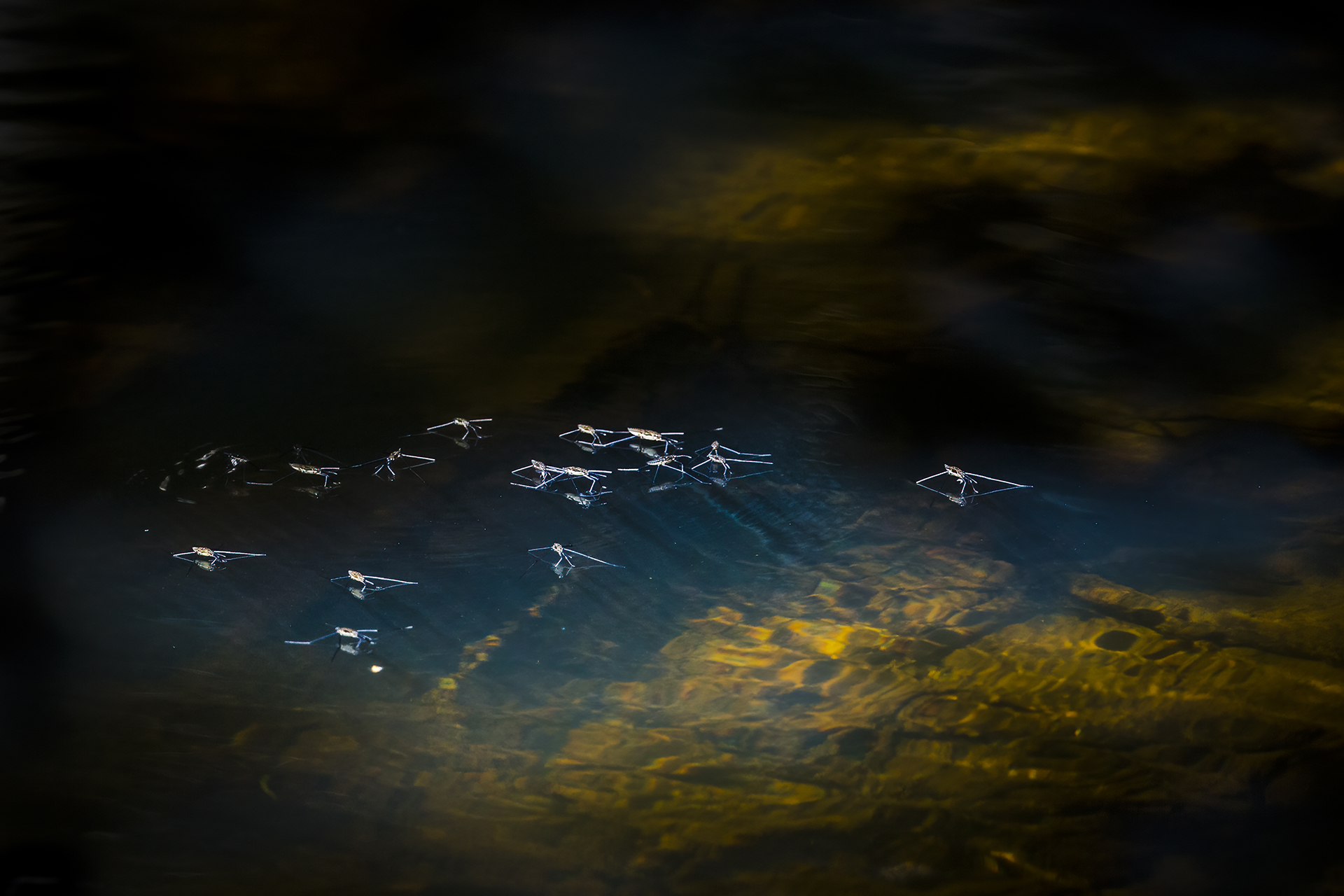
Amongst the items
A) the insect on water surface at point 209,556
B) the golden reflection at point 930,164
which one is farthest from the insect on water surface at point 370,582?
the golden reflection at point 930,164

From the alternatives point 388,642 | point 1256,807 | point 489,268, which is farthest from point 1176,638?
point 489,268

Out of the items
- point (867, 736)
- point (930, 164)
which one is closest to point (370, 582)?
point (867, 736)

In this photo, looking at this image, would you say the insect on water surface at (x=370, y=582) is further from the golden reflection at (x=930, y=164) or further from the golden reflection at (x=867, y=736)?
the golden reflection at (x=930, y=164)

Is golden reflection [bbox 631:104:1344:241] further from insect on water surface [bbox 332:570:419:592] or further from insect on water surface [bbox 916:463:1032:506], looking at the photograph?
insect on water surface [bbox 332:570:419:592]

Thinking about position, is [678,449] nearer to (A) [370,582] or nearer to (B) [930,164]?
(A) [370,582]

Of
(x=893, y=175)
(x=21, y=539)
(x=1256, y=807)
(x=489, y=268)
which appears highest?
(x=893, y=175)

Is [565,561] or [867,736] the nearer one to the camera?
[867,736]

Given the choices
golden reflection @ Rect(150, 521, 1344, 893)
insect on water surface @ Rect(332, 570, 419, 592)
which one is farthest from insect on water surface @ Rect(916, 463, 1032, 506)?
insect on water surface @ Rect(332, 570, 419, 592)

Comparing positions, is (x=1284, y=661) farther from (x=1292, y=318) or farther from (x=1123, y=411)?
(x=1292, y=318)
